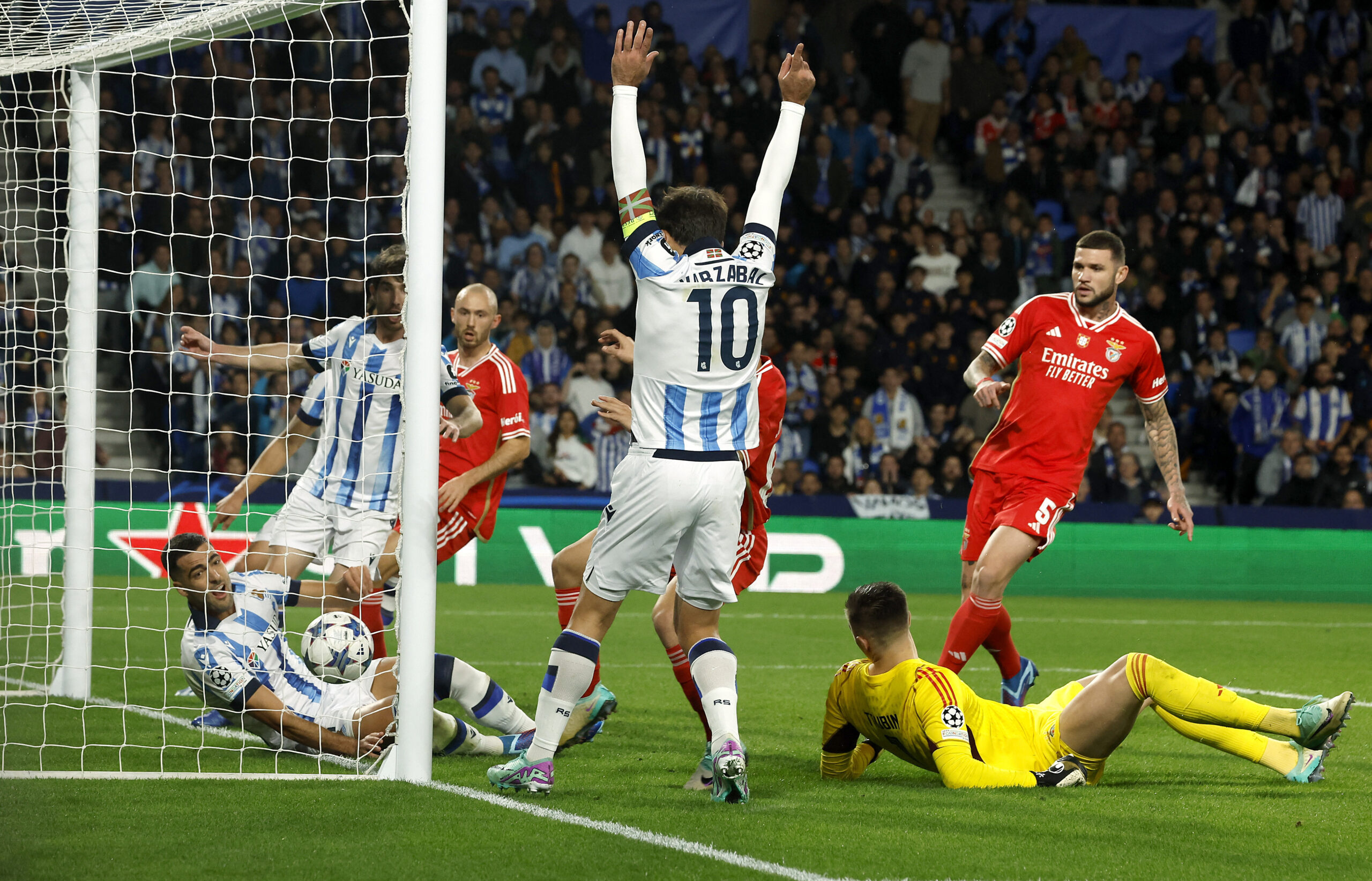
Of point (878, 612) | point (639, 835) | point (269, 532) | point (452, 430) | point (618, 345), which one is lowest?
point (639, 835)

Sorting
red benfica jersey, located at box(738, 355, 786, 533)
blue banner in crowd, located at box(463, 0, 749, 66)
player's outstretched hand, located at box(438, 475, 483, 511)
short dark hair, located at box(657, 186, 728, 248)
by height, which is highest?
blue banner in crowd, located at box(463, 0, 749, 66)

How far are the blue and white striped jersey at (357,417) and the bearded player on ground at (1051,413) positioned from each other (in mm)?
2559

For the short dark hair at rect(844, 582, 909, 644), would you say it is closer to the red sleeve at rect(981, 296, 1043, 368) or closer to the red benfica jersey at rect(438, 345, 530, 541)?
the red benfica jersey at rect(438, 345, 530, 541)

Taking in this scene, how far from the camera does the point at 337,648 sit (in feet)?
20.9

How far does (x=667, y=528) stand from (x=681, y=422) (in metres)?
0.34

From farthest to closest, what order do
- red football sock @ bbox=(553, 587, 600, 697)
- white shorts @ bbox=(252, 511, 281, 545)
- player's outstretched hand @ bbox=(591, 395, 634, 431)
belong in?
white shorts @ bbox=(252, 511, 281, 545) → red football sock @ bbox=(553, 587, 600, 697) → player's outstretched hand @ bbox=(591, 395, 634, 431)

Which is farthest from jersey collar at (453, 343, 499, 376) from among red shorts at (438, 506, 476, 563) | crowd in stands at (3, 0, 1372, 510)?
crowd in stands at (3, 0, 1372, 510)

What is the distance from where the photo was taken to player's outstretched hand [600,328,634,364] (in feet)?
16.7

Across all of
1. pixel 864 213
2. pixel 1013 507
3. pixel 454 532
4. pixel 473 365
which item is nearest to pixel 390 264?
pixel 473 365

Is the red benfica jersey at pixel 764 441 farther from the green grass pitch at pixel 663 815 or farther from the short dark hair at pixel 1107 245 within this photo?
the short dark hair at pixel 1107 245

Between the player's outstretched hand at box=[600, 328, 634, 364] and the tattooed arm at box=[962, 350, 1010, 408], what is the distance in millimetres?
1532

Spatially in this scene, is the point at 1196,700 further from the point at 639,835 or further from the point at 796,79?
the point at 796,79

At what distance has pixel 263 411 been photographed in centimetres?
1531

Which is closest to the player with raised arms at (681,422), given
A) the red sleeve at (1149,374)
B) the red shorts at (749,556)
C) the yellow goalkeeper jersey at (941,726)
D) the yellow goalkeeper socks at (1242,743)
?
the yellow goalkeeper jersey at (941,726)
